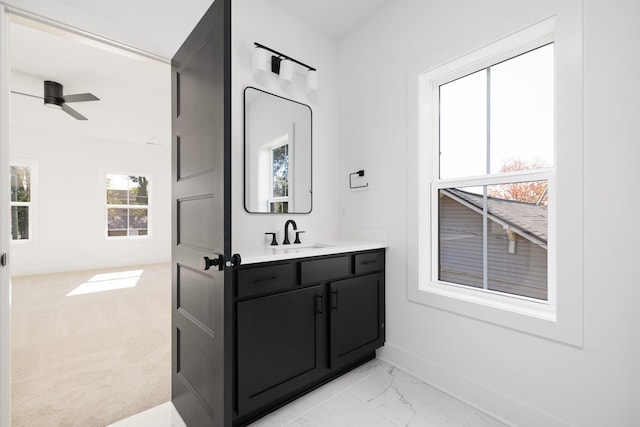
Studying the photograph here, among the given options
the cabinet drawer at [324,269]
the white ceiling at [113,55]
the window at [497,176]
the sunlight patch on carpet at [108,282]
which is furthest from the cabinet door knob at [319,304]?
the sunlight patch on carpet at [108,282]

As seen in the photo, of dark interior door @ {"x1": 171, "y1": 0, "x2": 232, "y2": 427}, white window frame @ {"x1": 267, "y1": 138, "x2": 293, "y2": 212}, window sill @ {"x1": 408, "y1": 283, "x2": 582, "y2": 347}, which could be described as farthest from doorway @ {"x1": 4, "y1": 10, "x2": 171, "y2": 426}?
window sill @ {"x1": 408, "y1": 283, "x2": 582, "y2": 347}

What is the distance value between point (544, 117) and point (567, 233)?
0.72 metres

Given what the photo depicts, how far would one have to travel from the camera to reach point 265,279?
1664 mm

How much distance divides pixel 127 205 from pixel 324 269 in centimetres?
673

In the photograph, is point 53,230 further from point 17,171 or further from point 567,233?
point 567,233

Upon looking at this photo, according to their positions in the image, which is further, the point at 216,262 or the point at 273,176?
the point at 273,176

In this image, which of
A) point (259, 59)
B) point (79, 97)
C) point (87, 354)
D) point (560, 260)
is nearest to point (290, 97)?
point (259, 59)

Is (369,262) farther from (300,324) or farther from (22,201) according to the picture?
(22,201)

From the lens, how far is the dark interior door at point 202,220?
129 cm

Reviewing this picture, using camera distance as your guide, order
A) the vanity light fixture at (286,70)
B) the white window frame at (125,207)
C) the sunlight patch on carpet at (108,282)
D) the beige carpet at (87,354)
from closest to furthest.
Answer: the beige carpet at (87,354) → the vanity light fixture at (286,70) → the sunlight patch on carpet at (108,282) → the white window frame at (125,207)

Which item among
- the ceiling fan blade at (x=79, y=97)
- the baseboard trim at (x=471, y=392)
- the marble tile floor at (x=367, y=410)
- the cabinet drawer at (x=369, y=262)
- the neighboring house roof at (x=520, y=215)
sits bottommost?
the marble tile floor at (x=367, y=410)

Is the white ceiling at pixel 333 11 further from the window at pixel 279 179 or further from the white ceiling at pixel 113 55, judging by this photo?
the window at pixel 279 179

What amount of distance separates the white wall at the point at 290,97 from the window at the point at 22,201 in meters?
6.16

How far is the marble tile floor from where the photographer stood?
5.51ft
